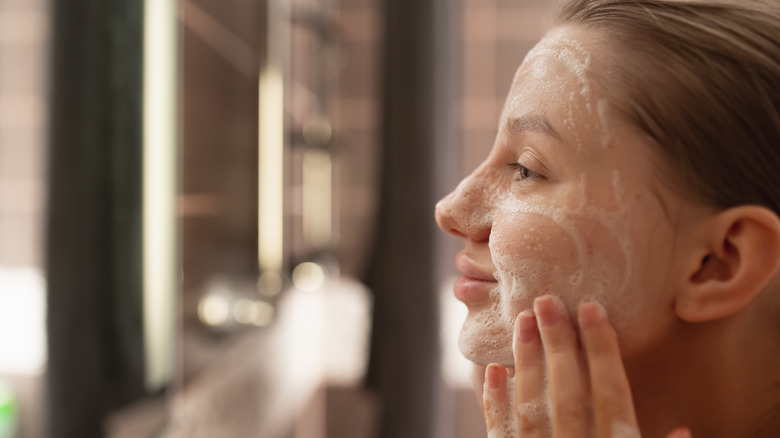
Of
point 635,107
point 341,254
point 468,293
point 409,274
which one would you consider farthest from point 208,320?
point 341,254

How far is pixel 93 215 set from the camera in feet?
1.85

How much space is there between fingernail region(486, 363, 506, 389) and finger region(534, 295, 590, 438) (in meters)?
0.04

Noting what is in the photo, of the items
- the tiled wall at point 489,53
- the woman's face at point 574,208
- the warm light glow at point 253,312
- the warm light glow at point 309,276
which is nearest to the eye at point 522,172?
the woman's face at point 574,208

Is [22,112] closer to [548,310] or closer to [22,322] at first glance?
[22,322]

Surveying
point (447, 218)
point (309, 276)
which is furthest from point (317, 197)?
point (447, 218)

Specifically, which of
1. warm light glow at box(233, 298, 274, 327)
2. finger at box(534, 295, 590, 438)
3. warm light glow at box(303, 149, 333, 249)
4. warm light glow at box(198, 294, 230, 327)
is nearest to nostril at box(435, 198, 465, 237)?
finger at box(534, 295, 590, 438)

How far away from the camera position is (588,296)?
399 mm

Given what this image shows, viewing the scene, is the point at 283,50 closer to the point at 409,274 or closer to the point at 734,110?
the point at 409,274

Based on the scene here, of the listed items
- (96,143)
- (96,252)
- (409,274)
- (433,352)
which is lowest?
(433,352)

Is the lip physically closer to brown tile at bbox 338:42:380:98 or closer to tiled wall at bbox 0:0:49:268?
tiled wall at bbox 0:0:49:268

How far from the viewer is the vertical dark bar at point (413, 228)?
1118mm

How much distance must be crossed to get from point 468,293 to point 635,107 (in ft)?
0.59

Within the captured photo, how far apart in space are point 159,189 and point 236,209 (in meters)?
0.43

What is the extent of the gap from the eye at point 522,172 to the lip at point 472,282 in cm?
8
